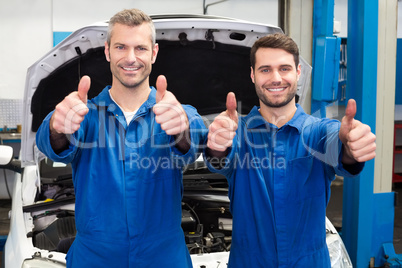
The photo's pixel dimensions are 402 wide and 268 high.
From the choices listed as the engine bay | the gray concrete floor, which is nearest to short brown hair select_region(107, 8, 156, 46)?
the engine bay

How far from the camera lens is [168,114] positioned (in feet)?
4.60

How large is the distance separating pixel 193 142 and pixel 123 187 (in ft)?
1.02

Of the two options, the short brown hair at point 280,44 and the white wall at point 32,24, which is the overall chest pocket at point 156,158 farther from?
the white wall at point 32,24

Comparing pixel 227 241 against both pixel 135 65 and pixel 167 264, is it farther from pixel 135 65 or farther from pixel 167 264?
pixel 135 65

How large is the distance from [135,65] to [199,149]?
366mm

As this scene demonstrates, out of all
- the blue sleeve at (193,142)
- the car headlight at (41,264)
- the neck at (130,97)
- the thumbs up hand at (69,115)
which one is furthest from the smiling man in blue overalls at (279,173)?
the car headlight at (41,264)

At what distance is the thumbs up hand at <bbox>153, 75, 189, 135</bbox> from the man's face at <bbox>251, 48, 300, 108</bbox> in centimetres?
36

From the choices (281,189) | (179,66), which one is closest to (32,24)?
(179,66)

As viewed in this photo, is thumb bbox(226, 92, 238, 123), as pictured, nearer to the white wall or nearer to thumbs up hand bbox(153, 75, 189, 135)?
thumbs up hand bbox(153, 75, 189, 135)

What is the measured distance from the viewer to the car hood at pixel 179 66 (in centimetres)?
189

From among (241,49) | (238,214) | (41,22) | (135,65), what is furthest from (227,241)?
(41,22)

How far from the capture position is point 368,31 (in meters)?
3.08

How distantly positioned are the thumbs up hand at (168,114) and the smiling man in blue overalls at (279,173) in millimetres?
276

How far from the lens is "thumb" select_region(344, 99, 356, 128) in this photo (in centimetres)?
136
